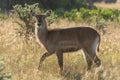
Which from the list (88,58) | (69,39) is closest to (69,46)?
(69,39)

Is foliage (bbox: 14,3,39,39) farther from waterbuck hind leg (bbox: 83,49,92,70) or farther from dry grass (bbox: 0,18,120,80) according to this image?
waterbuck hind leg (bbox: 83,49,92,70)

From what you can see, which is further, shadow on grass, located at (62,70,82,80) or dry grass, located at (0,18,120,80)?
shadow on grass, located at (62,70,82,80)

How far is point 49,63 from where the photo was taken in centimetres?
1000

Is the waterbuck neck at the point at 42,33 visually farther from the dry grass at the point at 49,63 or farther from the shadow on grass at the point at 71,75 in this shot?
the shadow on grass at the point at 71,75

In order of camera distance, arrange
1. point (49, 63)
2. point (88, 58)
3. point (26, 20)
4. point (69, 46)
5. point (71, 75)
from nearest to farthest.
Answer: point (71, 75) < point (69, 46) < point (88, 58) < point (49, 63) < point (26, 20)

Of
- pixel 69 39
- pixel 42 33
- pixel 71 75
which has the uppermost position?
pixel 42 33

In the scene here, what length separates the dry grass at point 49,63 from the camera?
28.5ft

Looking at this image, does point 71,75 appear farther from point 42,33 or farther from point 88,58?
point 42,33

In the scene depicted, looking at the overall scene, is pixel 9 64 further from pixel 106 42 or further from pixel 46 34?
pixel 106 42

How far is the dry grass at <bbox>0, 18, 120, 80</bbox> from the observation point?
8.68 meters

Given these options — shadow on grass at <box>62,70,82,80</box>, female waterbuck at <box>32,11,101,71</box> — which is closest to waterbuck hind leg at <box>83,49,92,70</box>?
female waterbuck at <box>32,11,101,71</box>

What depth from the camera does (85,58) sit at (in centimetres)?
994

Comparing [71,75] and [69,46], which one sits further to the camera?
[69,46]

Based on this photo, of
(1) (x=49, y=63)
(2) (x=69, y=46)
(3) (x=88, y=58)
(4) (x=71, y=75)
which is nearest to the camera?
(4) (x=71, y=75)
